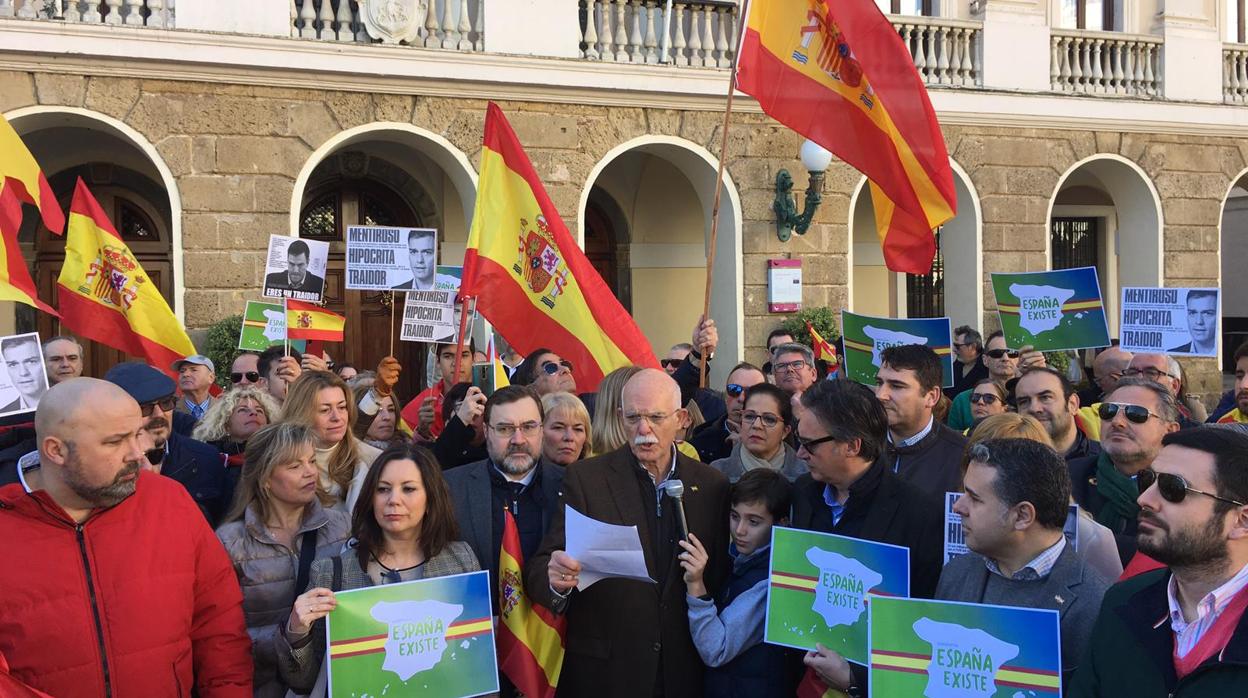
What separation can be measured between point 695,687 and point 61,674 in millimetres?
2109

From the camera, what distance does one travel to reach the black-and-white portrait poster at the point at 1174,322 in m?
7.75

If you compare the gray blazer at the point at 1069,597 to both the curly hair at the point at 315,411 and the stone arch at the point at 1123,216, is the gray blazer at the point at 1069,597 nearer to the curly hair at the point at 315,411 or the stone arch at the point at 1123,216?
the curly hair at the point at 315,411

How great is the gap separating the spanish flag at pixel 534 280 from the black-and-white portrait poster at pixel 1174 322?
3894 millimetres

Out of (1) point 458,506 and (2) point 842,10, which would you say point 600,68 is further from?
(1) point 458,506

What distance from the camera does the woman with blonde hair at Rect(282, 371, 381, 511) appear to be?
5.04 metres

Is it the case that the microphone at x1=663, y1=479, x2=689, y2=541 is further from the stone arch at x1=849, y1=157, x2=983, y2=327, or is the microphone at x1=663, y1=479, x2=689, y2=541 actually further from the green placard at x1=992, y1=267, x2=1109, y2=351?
the stone arch at x1=849, y1=157, x2=983, y2=327

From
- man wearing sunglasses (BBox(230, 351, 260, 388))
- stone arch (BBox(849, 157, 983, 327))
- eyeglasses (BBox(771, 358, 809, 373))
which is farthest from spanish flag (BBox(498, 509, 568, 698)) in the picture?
stone arch (BBox(849, 157, 983, 327))

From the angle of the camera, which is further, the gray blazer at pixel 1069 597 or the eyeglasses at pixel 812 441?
the eyeglasses at pixel 812 441

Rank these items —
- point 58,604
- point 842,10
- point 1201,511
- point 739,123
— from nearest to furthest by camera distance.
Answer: point 1201,511
point 58,604
point 842,10
point 739,123

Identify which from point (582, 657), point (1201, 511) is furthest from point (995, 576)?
point (582, 657)

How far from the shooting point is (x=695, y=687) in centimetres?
402

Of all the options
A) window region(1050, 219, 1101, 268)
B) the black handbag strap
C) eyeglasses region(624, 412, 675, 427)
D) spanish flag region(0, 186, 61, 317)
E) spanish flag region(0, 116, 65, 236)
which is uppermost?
window region(1050, 219, 1101, 268)

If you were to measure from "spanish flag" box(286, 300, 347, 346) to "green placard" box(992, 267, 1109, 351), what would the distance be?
5398 millimetres

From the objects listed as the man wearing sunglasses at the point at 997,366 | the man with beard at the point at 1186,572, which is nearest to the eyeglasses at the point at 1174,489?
the man with beard at the point at 1186,572
